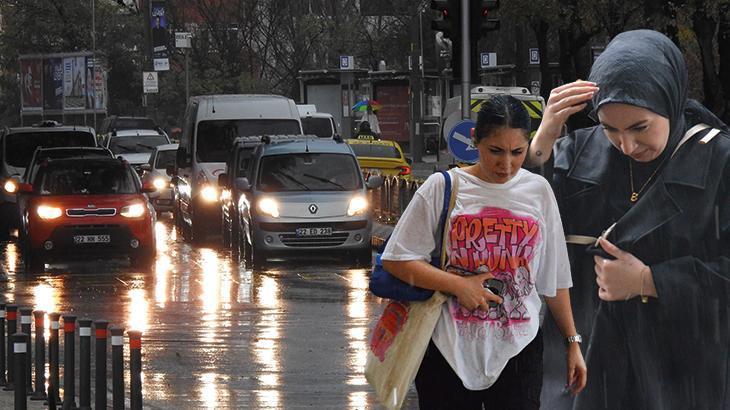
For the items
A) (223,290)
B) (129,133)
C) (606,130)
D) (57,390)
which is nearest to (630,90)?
Result: (606,130)

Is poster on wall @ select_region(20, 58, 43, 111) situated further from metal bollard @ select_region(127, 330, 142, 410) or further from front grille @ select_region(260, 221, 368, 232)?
metal bollard @ select_region(127, 330, 142, 410)

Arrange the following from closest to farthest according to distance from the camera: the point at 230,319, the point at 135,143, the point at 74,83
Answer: the point at 230,319 → the point at 135,143 → the point at 74,83

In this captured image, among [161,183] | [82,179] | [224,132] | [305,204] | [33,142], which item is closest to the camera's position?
[305,204]

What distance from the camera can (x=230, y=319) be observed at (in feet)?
55.3

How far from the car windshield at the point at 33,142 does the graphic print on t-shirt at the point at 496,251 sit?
2640 centimetres

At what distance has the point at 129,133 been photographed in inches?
1738

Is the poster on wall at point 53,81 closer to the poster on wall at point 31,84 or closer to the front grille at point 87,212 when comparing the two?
the poster on wall at point 31,84

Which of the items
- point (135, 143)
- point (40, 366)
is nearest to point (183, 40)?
point (135, 143)

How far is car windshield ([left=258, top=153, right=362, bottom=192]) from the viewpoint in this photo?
80.5ft

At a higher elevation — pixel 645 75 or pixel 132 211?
pixel 645 75

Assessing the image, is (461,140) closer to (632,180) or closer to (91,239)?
(91,239)

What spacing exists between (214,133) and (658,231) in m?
26.0

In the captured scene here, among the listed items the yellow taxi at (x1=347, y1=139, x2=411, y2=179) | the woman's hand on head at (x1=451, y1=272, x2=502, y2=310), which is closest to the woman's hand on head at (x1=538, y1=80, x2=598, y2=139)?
the woman's hand on head at (x1=451, y1=272, x2=502, y2=310)

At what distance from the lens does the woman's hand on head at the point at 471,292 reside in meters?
5.38
